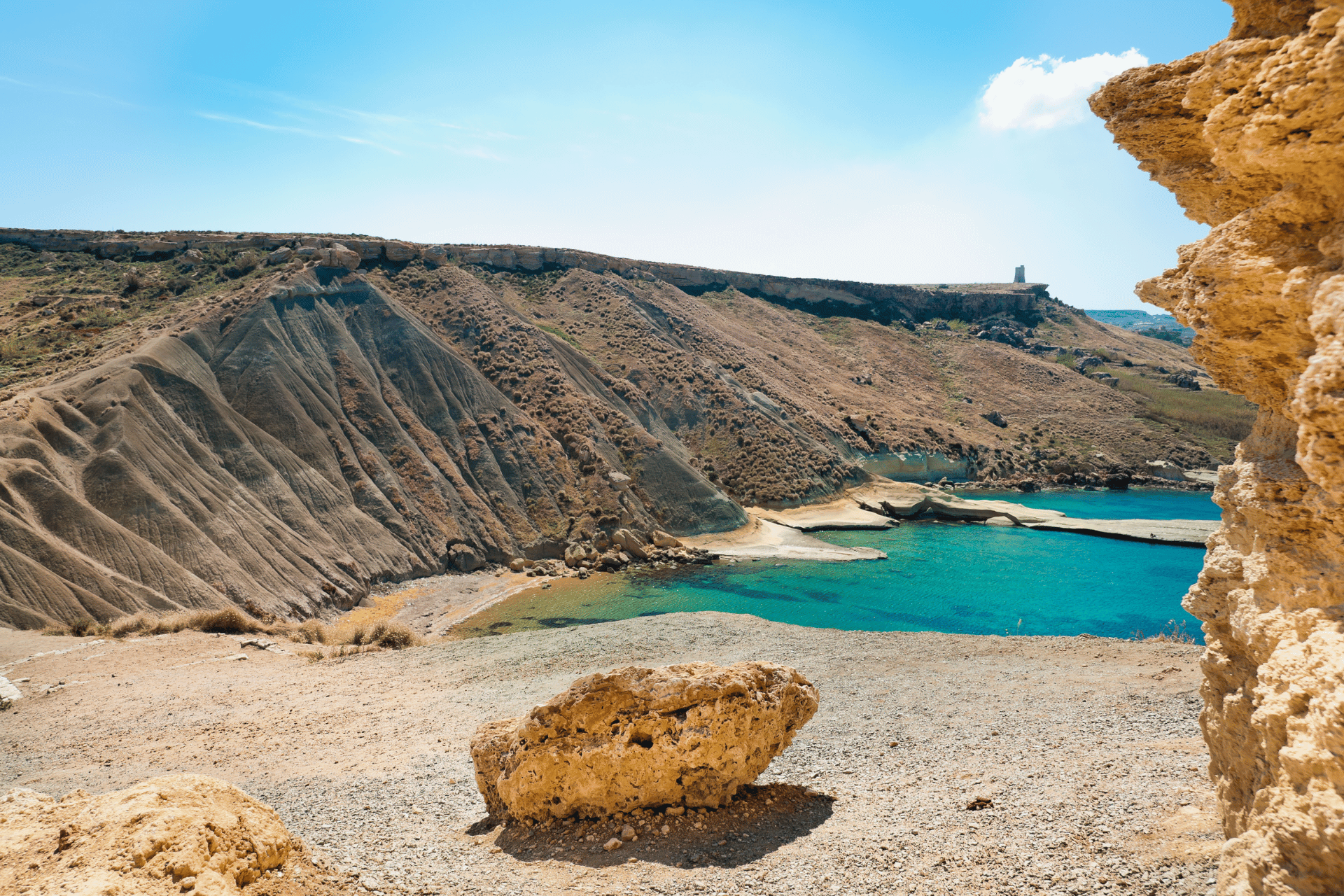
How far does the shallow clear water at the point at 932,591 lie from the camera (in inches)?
1139

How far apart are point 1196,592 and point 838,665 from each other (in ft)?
37.7

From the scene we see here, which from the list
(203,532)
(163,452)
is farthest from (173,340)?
(203,532)

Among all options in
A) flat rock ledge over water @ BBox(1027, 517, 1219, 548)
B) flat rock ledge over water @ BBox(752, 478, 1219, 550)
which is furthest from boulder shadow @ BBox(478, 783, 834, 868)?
flat rock ledge over water @ BBox(1027, 517, 1219, 548)

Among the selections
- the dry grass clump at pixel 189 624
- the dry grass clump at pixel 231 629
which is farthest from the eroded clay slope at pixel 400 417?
the dry grass clump at pixel 189 624

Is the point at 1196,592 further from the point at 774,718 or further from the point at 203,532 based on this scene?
the point at 203,532

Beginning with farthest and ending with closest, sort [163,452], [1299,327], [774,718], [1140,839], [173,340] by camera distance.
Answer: [173,340] < [163,452] < [774,718] < [1140,839] < [1299,327]

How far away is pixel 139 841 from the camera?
5.12 metres

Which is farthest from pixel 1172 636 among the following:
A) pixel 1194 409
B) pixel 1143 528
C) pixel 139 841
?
pixel 1194 409

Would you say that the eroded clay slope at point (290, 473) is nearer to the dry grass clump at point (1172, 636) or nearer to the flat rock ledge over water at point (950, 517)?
the flat rock ledge over water at point (950, 517)

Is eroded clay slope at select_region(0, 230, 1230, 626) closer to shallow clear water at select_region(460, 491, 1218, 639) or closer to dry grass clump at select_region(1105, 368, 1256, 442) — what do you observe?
dry grass clump at select_region(1105, 368, 1256, 442)

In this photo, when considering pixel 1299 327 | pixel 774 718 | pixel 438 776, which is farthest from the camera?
pixel 438 776

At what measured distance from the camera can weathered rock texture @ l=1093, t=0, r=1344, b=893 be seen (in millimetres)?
3691

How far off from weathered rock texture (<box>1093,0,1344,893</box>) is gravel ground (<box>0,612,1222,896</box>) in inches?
83.1

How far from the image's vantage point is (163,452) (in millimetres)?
28078
